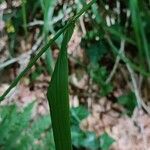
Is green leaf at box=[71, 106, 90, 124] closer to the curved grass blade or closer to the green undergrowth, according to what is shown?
the green undergrowth

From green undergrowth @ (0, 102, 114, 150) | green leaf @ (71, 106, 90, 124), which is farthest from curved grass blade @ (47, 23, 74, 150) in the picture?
green leaf @ (71, 106, 90, 124)

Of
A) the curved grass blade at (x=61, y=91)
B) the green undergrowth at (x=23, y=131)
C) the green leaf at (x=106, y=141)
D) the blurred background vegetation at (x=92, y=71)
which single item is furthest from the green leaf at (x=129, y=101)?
the curved grass blade at (x=61, y=91)

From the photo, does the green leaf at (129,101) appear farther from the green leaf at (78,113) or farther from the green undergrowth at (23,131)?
the green undergrowth at (23,131)

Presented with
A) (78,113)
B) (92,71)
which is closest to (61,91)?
(78,113)

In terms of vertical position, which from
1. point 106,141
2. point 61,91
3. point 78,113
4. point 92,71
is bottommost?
point 106,141

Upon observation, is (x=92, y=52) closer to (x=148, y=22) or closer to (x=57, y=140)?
(x=148, y=22)

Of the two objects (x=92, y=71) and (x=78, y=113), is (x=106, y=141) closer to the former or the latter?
(x=78, y=113)

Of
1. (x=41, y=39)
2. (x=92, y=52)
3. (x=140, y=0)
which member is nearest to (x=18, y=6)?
(x=41, y=39)
